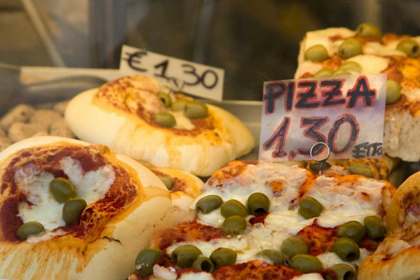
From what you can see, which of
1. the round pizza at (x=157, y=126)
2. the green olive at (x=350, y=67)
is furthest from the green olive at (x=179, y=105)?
the green olive at (x=350, y=67)

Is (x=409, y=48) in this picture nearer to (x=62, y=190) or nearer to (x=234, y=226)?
(x=234, y=226)

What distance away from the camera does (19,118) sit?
2572mm

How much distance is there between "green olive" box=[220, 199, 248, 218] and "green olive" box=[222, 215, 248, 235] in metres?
0.04

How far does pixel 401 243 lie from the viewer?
4.56ft

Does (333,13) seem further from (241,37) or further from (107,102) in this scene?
(107,102)

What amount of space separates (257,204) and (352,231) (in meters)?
0.28

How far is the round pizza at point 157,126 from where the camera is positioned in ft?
7.83

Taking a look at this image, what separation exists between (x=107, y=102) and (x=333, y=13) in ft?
4.09

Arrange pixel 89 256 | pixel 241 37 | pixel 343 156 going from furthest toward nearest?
1. pixel 241 37
2. pixel 343 156
3. pixel 89 256

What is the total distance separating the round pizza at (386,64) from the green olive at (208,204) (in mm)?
881

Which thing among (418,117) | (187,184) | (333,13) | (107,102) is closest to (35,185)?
(187,184)

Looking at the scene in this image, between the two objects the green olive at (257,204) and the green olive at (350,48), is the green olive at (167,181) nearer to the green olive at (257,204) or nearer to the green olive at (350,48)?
the green olive at (257,204)

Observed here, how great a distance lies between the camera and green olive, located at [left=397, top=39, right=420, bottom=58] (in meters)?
2.59

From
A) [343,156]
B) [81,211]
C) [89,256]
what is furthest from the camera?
[343,156]
